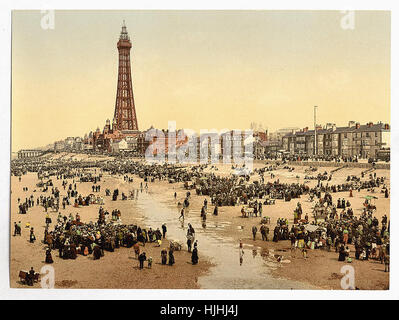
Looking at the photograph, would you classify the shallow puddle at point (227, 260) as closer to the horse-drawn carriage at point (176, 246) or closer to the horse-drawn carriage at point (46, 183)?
the horse-drawn carriage at point (176, 246)

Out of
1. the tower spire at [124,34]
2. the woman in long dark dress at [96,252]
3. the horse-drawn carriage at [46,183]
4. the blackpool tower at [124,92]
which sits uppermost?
the tower spire at [124,34]

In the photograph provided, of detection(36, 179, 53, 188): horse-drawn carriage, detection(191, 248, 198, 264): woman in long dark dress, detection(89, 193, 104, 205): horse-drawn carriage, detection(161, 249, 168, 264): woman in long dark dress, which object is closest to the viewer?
detection(161, 249, 168, 264): woman in long dark dress

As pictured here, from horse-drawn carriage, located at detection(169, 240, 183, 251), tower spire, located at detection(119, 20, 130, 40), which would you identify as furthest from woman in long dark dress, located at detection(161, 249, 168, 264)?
tower spire, located at detection(119, 20, 130, 40)

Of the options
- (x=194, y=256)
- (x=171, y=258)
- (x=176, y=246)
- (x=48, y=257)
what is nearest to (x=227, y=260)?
(x=194, y=256)

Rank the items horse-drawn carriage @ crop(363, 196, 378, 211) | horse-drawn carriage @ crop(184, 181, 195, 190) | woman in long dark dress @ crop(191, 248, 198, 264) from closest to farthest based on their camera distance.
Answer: woman in long dark dress @ crop(191, 248, 198, 264)
horse-drawn carriage @ crop(363, 196, 378, 211)
horse-drawn carriage @ crop(184, 181, 195, 190)

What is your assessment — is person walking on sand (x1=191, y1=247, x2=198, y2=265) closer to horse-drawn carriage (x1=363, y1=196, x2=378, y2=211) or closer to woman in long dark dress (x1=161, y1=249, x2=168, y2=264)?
woman in long dark dress (x1=161, y1=249, x2=168, y2=264)

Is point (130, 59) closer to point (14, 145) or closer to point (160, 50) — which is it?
point (160, 50)

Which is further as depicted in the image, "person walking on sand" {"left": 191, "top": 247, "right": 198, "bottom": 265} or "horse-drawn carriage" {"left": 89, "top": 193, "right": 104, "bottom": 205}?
"horse-drawn carriage" {"left": 89, "top": 193, "right": 104, "bottom": 205}
